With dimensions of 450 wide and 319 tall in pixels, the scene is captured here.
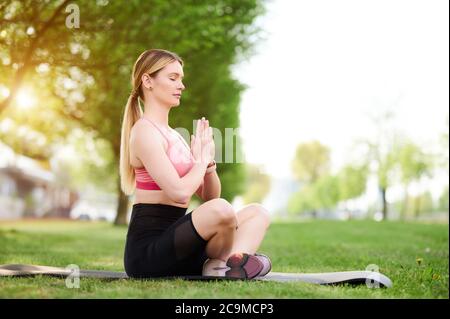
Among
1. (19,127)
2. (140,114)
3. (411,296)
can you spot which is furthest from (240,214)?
(19,127)

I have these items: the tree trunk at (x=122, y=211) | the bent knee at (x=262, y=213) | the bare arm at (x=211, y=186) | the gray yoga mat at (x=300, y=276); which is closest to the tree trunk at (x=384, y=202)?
the tree trunk at (x=122, y=211)

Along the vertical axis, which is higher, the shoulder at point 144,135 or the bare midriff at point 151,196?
the shoulder at point 144,135

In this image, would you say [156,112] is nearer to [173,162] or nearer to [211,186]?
[173,162]

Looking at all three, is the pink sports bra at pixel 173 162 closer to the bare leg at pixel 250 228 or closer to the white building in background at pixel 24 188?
the bare leg at pixel 250 228

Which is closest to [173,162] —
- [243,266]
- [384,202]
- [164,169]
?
[164,169]

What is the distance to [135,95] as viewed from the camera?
4.12 m

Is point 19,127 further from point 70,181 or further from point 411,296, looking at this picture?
point 70,181

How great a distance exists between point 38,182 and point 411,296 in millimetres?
45144

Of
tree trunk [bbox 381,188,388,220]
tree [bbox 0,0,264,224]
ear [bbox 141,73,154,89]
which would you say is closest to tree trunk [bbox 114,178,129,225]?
tree [bbox 0,0,264,224]

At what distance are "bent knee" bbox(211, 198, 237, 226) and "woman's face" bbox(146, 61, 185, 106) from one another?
0.81 metres

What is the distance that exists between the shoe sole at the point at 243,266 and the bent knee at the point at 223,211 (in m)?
0.33

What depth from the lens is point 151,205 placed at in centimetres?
392

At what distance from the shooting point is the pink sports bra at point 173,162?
3.88 meters

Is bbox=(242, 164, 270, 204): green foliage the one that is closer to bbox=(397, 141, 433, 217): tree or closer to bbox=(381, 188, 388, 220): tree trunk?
bbox=(381, 188, 388, 220): tree trunk
